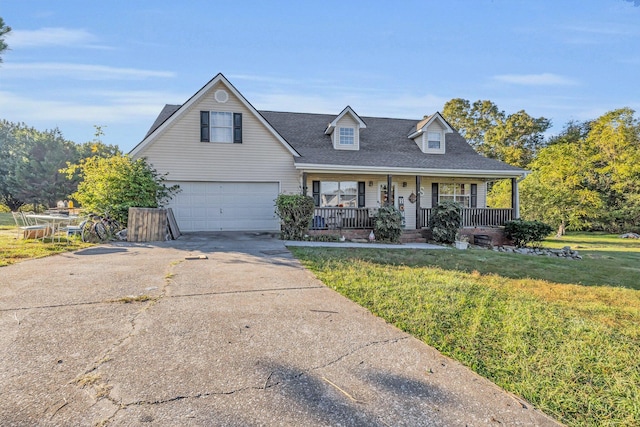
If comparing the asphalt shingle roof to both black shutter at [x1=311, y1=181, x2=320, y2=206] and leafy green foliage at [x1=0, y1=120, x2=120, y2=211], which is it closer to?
black shutter at [x1=311, y1=181, x2=320, y2=206]

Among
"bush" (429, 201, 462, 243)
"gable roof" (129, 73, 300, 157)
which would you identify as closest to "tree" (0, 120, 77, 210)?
"gable roof" (129, 73, 300, 157)

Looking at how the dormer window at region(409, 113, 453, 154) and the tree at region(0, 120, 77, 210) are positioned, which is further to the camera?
the tree at region(0, 120, 77, 210)

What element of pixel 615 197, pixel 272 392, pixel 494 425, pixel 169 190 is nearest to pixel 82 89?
pixel 169 190

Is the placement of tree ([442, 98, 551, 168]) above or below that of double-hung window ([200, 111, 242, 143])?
above

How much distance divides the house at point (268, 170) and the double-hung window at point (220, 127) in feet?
0.13

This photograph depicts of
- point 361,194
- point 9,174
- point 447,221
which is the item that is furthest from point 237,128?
point 9,174

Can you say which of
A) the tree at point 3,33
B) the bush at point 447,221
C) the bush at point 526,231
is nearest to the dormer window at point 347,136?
the bush at point 447,221

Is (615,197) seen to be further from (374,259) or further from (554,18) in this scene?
(374,259)

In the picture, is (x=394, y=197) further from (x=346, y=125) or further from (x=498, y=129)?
(x=498, y=129)

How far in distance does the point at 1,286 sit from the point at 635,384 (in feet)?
24.5

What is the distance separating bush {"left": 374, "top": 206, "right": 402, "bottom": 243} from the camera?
12.0m

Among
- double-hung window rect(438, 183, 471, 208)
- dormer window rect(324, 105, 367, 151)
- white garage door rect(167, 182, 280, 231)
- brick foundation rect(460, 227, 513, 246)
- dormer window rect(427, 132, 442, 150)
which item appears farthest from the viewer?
dormer window rect(427, 132, 442, 150)

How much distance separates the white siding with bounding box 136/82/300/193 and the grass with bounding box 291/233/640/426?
7.14m

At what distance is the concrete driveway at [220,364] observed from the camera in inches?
76.2
